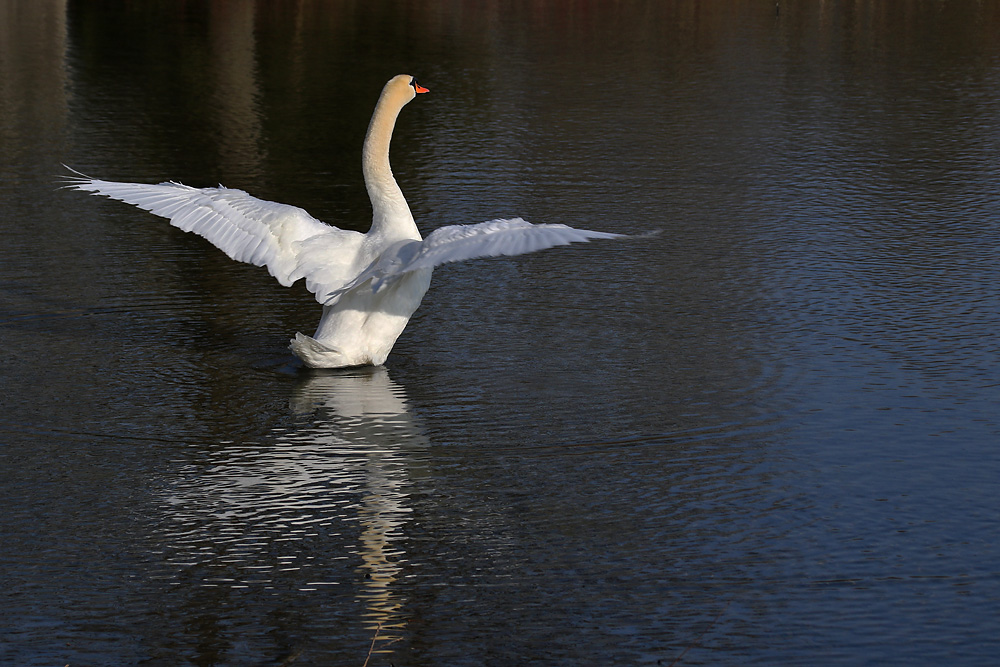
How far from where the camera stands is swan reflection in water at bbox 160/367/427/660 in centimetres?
496

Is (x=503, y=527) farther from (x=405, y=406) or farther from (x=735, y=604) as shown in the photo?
(x=405, y=406)

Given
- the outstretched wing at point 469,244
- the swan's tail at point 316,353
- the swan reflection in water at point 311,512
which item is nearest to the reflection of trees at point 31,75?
the swan's tail at point 316,353

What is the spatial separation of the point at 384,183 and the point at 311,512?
2735mm

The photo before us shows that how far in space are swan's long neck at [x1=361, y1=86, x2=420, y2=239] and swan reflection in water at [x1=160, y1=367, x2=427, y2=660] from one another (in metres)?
1.01

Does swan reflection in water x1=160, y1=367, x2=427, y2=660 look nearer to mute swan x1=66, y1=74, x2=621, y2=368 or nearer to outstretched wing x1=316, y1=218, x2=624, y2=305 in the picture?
mute swan x1=66, y1=74, x2=621, y2=368

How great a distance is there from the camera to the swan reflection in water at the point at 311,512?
496 centimetres

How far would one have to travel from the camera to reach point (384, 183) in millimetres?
7934

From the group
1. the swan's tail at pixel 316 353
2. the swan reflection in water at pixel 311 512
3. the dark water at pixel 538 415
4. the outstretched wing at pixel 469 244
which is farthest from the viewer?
the swan's tail at pixel 316 353

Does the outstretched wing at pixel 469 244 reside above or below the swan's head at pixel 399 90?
below

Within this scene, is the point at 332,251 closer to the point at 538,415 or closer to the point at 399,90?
the point at 399,90

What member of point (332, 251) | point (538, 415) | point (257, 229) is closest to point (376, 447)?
point (538, 415)

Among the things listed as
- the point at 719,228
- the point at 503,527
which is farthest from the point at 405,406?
the point at 719,228

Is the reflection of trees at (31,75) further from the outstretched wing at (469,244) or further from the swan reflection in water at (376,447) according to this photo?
the outstretched wing at (469,244)

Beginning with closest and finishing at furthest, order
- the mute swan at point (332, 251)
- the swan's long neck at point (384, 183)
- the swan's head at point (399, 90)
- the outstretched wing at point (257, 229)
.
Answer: the mute swan at point (332, 251) < the outstretched wing at point (257, 229) < the swan's long neck at point (384, 183) < the swan's head at point (399, 90)
